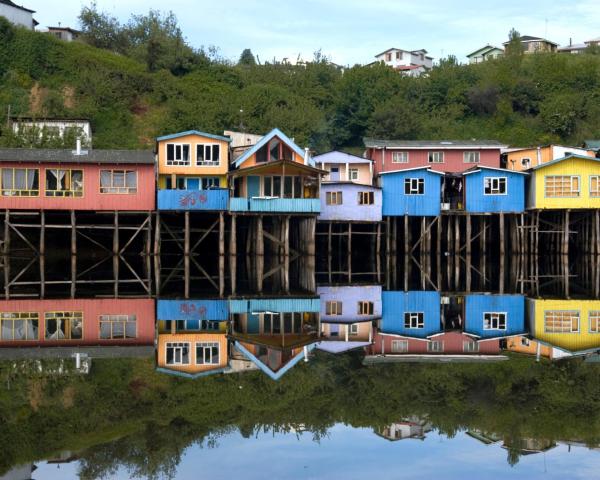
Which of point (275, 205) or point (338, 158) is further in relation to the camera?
point (338, 158)

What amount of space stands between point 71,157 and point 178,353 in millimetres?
25590

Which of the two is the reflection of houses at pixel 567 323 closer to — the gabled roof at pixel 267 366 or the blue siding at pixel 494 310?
the blue siding at pixel 494 310

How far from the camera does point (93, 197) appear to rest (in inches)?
1681

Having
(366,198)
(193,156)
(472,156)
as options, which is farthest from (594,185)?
(193,156)

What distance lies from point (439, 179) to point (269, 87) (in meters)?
30.0

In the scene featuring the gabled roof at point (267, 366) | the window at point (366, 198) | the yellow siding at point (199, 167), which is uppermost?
the yellow siding at point (199, 167)

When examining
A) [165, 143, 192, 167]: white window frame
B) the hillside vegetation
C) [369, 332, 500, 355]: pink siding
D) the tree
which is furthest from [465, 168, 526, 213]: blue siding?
the tree

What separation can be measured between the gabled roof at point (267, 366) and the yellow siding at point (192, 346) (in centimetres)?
38

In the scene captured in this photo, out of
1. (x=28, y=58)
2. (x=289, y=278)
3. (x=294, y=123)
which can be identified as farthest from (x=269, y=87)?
(x=289, y=278)

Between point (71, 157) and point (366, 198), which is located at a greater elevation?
point (71, 157)

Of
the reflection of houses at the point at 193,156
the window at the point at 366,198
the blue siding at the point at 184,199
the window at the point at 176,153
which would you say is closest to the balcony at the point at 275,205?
the blue siding at the point at 184,199

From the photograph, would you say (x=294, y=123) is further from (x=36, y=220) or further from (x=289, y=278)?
A: (x=289, y=278)

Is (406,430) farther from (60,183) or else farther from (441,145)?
(441,145)

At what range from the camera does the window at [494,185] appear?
49281mm
